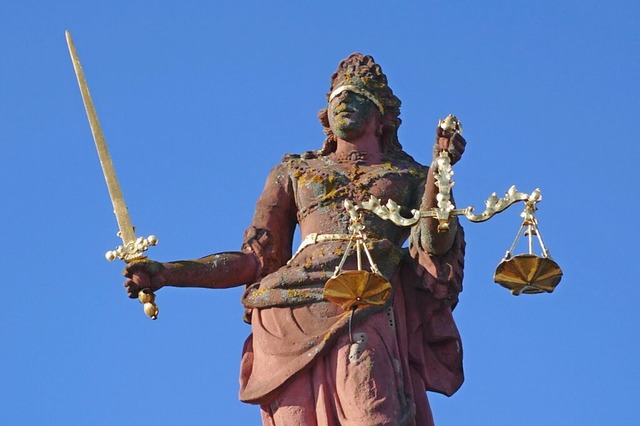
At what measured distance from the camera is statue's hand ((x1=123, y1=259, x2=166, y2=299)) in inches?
842

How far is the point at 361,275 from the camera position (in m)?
20.3

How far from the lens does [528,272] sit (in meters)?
20.2

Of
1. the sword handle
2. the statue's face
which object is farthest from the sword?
the statue's face

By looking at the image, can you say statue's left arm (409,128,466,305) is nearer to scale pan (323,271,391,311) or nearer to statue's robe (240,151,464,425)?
statue's robe (240,151,464,425)

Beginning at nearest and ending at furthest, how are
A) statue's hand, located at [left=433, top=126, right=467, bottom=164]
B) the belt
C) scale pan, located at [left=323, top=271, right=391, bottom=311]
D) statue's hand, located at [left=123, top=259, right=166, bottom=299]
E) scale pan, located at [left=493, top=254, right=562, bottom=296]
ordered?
scale pan, located at [left=493, top=254, right=562, bottom=296]
scale pan, located at [left=323, top=271, right=391, bottom=311]
statue's hand, located at [left=433, top=126, right=467, bottom=164]
statue's hand, located at [left=123, top=259, right=166, bottom=299]
the belt

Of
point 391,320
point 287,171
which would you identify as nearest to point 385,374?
point 391,320

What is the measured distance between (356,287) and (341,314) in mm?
1081

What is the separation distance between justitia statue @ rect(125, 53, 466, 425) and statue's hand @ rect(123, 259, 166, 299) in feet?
0.04

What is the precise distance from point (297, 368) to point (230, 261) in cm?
136

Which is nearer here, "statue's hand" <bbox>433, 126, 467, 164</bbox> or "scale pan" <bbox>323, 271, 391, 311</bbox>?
"scale pan" <bbox>323, 271, 391, 311</bbox>

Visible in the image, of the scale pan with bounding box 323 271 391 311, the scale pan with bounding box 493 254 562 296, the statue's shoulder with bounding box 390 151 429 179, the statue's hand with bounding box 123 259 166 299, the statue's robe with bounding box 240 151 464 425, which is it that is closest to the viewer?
the scale pan with bounding box 493 254 562 296

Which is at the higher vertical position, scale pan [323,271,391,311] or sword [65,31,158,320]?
sword [65,31,158,320]

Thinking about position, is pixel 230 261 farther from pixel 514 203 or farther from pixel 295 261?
pixel 514 203

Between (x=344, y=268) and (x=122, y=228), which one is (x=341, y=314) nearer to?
(x=344, y=268)
